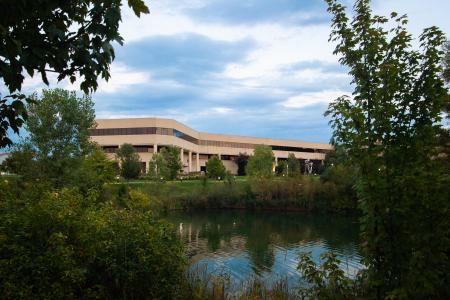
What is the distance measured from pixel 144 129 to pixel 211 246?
65.1 metres

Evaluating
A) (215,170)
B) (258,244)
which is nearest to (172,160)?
(215,170)

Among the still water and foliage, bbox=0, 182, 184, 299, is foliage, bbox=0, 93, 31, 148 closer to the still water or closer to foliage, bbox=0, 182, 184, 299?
foliage, bbox=0, 182, 184, 299

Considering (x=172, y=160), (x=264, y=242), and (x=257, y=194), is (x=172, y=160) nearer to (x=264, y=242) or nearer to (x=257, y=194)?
(x=257, y=194)

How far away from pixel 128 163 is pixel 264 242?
4258cm

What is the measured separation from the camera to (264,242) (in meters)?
32.7

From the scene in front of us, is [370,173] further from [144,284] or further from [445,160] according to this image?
[144,284]

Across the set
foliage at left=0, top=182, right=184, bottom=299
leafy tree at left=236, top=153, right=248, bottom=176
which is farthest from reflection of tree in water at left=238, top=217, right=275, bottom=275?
leafy tree at left=236, top=153, right=248, bottom=176

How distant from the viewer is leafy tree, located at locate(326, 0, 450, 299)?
18.4ft

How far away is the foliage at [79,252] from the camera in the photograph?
22.0 feet

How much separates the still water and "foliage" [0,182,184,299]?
19.5ft

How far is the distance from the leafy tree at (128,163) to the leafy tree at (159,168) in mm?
2763

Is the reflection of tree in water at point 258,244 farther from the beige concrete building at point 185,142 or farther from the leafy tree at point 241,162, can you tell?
the leafy tree at point 241,162

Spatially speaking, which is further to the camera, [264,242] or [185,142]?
[185,142]

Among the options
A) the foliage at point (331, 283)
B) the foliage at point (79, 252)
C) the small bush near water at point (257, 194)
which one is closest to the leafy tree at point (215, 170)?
the small bush near water at point (257, 194)
